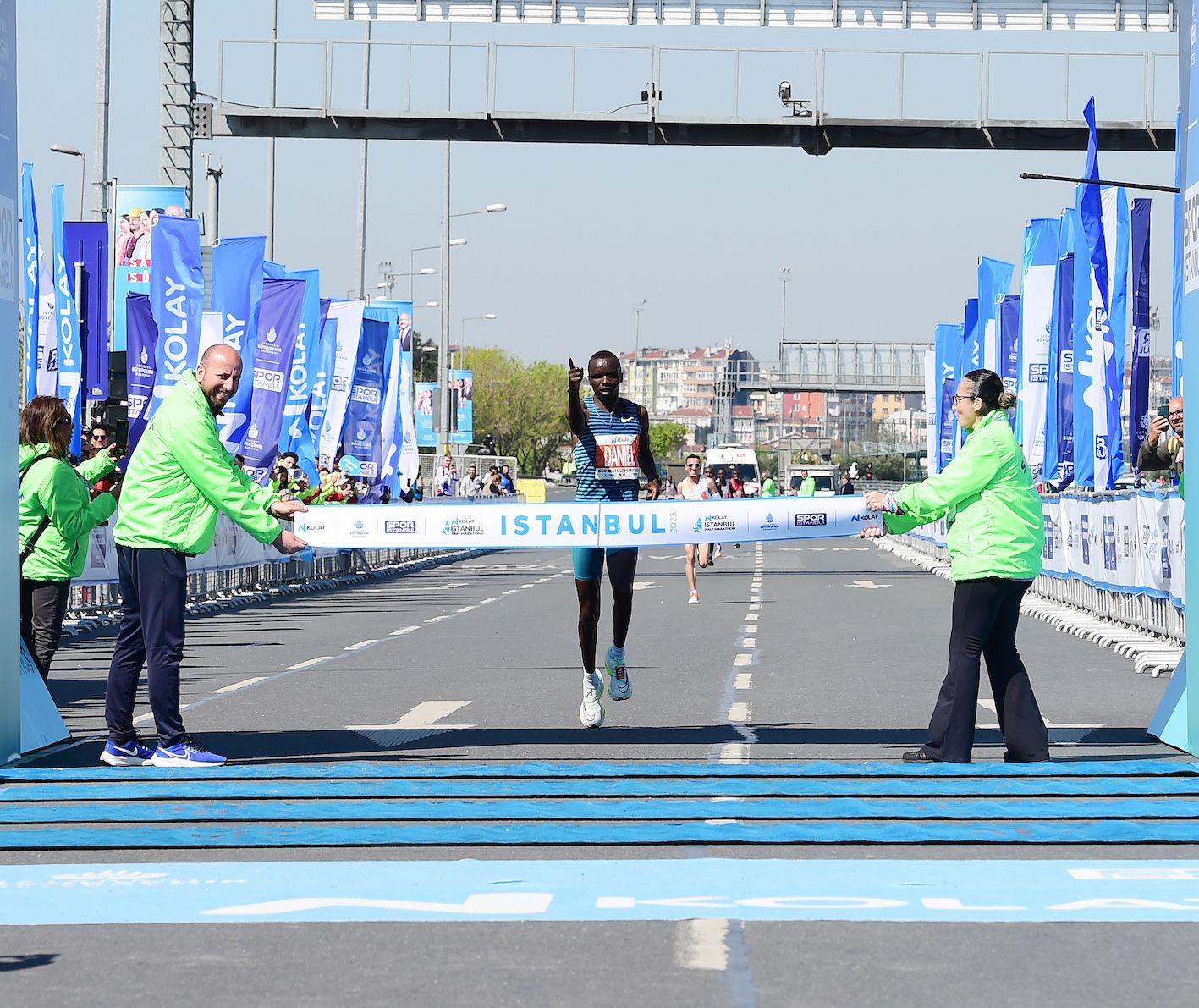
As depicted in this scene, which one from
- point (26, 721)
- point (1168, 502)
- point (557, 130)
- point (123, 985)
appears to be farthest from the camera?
point (557, 130)

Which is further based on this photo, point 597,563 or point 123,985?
point 597,563

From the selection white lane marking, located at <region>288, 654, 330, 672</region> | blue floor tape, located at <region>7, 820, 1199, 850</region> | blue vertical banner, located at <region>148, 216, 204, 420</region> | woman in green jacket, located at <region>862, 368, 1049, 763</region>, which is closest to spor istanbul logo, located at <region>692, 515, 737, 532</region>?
woman in green jacket, located at <region>862, 368, 1049, 763</region>

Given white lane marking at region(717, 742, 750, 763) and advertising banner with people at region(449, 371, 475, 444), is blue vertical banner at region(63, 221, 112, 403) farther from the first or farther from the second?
advertising banner with people at region(449, 371, 475, 444)

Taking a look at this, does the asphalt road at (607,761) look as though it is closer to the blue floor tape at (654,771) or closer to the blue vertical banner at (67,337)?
the blue floor tape at (654,771)

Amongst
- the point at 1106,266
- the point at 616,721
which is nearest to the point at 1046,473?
the point at 1106,266

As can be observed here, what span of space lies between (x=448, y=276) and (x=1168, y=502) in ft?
143

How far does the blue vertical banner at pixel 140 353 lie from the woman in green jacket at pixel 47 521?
11749 millimetres

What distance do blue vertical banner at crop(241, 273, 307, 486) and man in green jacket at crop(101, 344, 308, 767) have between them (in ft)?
54.1

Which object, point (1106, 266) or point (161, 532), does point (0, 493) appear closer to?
point (161, 532)

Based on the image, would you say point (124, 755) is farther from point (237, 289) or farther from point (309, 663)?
point (237, 289)

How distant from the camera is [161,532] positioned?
8906mm

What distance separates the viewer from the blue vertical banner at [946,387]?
41.8m

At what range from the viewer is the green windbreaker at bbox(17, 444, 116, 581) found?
11023 mm

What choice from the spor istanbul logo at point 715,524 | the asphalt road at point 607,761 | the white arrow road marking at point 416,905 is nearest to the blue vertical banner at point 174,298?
the asphalt road at point 607,761
